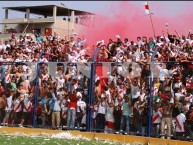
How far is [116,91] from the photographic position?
1688 centimetres

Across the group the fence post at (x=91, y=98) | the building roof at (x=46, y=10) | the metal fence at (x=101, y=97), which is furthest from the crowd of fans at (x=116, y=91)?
the building roof at (x=46, y=10)

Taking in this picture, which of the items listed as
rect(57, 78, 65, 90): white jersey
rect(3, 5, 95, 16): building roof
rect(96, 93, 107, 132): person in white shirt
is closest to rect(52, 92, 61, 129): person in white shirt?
rect(57, 78, 65, 90): white jersey

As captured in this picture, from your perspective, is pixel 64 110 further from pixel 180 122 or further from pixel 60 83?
pixel 180 122

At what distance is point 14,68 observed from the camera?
19312 mm

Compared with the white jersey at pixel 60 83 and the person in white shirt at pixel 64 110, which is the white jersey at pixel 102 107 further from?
the white jersey at pixel 60 83

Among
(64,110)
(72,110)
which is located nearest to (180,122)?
(72,110)

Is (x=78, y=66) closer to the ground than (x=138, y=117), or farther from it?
farther from it

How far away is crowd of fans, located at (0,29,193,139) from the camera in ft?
51.0

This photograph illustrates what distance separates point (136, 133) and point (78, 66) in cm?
323

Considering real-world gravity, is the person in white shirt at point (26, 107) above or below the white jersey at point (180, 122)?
above

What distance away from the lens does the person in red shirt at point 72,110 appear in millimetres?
17656

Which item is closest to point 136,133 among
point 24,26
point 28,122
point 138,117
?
point 138,117

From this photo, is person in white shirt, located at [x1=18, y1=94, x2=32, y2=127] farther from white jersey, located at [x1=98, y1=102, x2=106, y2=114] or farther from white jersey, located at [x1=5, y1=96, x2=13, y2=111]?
white jersey, located at [x1=98, y1=102, x2=106, y2=114]

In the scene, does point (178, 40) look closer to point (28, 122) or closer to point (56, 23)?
point (28, 122)
